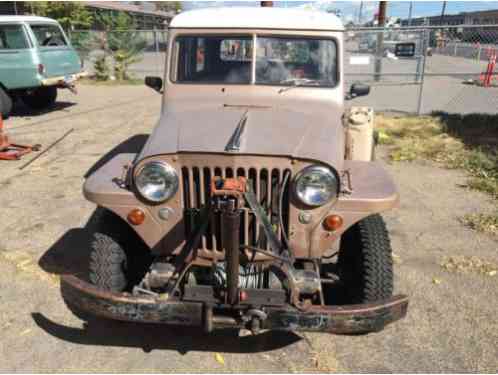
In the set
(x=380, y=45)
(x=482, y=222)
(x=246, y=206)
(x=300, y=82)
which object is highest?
(x=380, y=45)

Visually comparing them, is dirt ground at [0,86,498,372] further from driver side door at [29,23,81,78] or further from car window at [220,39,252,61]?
driver side door at [29,23,81,78]

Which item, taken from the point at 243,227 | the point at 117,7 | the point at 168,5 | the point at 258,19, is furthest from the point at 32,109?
the point at 168,5

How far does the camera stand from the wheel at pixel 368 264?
109 inches

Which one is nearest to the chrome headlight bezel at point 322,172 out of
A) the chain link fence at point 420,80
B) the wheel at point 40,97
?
the chain link fence at point 420,80

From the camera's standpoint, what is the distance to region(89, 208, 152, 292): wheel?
112 inches

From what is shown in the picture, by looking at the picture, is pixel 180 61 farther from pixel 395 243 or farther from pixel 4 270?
pixel 395 243

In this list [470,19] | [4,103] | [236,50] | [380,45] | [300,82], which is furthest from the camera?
[470,19]

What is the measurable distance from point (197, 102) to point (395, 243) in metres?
2.11

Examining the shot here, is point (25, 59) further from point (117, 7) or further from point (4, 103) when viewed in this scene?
point (117, 7)

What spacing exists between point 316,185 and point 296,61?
140cm

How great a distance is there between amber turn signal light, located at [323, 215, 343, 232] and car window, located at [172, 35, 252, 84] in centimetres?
140

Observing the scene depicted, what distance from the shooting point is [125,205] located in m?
2.63

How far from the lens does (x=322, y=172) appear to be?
2482 mm

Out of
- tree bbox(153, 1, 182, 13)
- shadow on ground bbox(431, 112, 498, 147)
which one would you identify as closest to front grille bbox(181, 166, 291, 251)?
shadow on ground bbox(431, 112, 498, 147)
